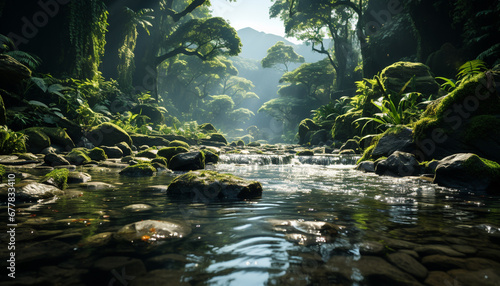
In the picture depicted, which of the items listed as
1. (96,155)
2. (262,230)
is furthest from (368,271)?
(96,155)

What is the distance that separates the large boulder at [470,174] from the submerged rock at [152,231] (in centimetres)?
440

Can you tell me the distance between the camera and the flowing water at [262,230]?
1.39m

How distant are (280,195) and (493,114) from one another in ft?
16.5

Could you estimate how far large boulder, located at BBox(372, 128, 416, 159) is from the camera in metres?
6.66

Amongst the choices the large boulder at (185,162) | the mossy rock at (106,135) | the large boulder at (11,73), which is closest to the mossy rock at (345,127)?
the large boulder at (185,162)

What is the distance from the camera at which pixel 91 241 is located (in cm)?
178

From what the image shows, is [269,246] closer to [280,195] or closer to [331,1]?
[280,195]

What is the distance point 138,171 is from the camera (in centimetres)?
620

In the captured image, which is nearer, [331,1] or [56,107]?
[56,107]

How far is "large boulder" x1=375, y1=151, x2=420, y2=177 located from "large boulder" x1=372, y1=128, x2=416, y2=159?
65 cm

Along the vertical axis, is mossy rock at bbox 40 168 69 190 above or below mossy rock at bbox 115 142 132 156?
below

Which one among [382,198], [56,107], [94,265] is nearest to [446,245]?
[382,198]

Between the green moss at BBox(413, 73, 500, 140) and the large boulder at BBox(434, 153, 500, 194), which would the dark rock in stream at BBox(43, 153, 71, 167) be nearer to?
the large boulder at BBox(434, 153, 500, 194)

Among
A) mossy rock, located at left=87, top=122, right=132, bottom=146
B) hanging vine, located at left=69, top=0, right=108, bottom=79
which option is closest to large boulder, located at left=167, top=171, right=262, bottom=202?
mossy rock, located at left=87, top=122, right=132, bottom=146
